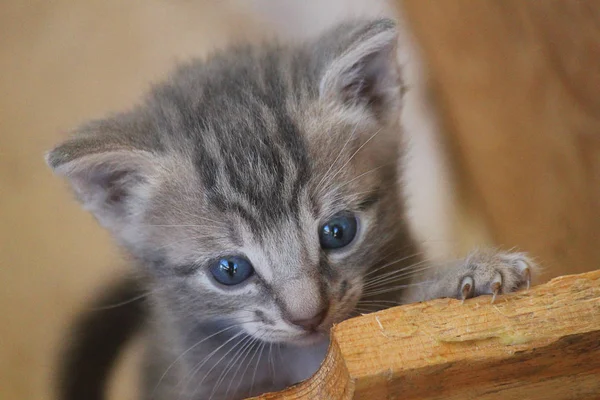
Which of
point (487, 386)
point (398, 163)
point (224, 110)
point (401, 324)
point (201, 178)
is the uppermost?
point (224, 110)

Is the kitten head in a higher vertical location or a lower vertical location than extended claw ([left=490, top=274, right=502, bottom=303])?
higher

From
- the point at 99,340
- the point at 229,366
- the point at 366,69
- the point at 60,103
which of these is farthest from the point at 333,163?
the point at 60,103

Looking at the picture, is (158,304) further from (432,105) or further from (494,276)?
(432,105)

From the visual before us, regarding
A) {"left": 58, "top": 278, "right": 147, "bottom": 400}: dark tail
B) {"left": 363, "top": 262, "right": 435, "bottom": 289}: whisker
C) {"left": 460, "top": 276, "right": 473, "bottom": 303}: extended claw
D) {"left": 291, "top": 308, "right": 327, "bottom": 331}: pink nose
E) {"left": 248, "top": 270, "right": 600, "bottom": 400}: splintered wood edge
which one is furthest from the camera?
{"left": 58, "top": 278, "right": 147, "bottom": 400}: dark tail

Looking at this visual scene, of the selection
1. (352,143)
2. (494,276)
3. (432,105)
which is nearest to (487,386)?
(494,276)

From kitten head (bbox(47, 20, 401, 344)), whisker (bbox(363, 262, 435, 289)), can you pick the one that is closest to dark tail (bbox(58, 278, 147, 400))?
kitten head (bbox(47, 20, 401, 344))

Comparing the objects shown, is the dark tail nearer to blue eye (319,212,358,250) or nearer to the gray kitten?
the gray kitten

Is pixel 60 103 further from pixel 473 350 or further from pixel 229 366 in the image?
pixel 473 350
